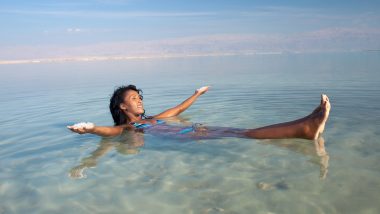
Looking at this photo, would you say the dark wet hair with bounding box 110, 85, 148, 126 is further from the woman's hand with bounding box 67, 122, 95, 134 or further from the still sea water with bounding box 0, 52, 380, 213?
the woman's hand with bounding box 67, 122, 95, 134

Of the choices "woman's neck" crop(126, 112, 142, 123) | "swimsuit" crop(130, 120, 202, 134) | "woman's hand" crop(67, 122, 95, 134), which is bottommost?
"swimsuit" crop(130, 120, 202, 134)

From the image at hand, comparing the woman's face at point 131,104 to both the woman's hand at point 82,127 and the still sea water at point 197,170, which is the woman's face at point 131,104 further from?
the woman's hand at point 82,127

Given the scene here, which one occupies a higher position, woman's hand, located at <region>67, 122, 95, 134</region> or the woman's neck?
woman's hand, located at <region>67, 122, 95, 134</region>

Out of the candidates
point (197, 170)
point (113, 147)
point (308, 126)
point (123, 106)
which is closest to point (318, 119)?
point (308, 126)

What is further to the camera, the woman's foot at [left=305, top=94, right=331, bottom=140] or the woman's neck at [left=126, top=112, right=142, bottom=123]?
the woman's neck at [left=126, top=112, right=142, bottom=123]

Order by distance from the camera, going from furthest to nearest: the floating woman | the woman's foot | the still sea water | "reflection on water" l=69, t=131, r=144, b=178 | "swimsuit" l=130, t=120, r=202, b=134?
"swimsuit" l=130, t=120, r=202, b=134 → "reflection on water" l=69, t=131, r=144, b=178 → the floating woman → the woman's foot → the still sea water

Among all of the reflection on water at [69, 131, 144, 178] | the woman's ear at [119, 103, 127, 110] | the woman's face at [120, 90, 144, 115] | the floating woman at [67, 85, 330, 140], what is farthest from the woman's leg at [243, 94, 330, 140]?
the woman's ear at [119, 103, 127, 110]

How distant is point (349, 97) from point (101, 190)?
321 inches

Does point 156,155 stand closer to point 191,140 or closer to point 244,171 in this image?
point 191,140

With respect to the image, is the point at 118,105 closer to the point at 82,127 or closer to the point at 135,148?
the point at 135,148

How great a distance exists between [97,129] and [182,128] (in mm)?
1376

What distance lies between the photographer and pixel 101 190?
4.14 meters

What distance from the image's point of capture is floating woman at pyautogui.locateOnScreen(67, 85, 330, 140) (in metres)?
4.76

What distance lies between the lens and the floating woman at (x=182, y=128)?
15.6 ft
